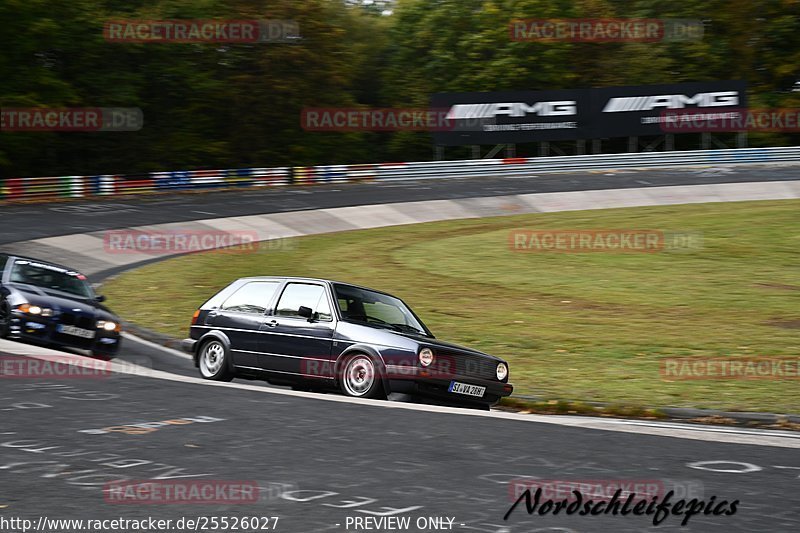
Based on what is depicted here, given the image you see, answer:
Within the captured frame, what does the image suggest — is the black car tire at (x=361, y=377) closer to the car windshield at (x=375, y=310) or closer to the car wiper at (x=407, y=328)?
the car windshield at (x=375, y=310)

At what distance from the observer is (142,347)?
14391 millimetres

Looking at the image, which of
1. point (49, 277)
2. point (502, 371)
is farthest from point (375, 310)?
point (49, 277)

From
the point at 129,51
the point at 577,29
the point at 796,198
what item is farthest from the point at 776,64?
the point at 129,51

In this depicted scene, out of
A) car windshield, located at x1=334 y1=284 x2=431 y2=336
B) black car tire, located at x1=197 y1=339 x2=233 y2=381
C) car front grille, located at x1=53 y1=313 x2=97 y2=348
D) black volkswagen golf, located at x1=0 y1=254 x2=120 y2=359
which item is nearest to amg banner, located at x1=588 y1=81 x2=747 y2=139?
black volkswagen golf, located at x1=0 y1=254 x2=120 y2=359

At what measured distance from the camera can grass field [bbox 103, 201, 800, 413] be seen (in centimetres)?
1232

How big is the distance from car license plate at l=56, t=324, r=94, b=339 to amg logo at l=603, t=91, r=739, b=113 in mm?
41416

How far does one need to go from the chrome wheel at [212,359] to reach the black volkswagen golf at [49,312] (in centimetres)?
232

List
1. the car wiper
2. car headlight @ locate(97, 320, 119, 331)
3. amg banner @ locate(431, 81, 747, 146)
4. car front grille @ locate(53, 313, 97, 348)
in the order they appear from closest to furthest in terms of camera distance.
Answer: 1. the car wiper
2. car front grille @ locate(53, 313, 97, 348)
3. car headlight @ locate(97, 320, 119, 331)
4. amg banner @ locate(431, 81, 747, 146)

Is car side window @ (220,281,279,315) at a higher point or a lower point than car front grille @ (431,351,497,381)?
higher

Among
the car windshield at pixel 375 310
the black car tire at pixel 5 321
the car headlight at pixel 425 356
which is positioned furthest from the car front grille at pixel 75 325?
the car headlight at pixel 425 356

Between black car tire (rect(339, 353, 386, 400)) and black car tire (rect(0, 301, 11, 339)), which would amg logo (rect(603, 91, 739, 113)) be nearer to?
black car tire (rect(0, 301, 11, 339))

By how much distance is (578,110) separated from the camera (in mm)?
50500

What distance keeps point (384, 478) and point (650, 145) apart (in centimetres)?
4975

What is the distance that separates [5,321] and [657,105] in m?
42.9
